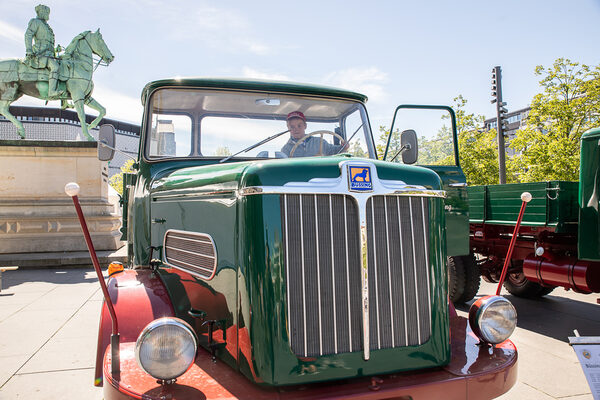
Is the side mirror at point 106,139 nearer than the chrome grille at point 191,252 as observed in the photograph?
No

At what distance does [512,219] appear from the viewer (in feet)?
21.2

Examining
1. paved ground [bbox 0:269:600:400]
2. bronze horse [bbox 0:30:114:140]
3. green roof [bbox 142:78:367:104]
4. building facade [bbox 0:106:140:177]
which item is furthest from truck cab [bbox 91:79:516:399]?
building facade [bbox 0:106:140:177]

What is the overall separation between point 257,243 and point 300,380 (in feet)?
2.20

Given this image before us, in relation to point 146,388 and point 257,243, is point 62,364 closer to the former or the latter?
point 146,388

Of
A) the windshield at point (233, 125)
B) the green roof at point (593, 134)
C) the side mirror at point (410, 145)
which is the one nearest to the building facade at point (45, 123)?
the windshield at point (233, 125)

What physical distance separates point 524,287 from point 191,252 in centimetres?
611

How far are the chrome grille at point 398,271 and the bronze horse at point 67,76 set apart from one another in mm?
12068

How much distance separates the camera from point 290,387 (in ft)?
6.86

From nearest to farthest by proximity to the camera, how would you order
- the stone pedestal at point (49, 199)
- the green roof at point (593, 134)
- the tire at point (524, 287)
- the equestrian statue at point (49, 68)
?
the green roof at point (593, 134)
the tire at point (524, 287)
the stone pedestal at point (49, 199)
the equestrian statue at point (49, 68)

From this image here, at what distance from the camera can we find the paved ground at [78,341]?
368 centimetres

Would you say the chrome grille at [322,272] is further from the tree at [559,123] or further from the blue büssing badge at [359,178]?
the tree at [559,123]

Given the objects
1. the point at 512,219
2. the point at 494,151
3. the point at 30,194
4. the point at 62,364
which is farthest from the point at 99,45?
the point at 494,151

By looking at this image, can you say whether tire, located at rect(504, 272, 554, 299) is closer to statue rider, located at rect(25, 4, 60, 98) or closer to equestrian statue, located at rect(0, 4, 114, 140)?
equestrian statue, located at rect(0, 4, 114, 140)

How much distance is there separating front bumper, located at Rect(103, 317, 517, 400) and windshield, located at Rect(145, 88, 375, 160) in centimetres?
160
